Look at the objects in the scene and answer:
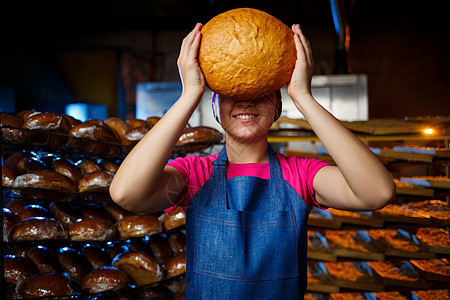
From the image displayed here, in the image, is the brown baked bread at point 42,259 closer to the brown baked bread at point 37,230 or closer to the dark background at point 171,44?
the brown baked bread at point 37,230

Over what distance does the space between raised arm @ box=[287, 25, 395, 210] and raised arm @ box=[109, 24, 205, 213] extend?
244 millimetres

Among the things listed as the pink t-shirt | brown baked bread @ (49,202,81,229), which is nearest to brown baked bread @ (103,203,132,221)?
brown baked bread @ (49,202,81,229)

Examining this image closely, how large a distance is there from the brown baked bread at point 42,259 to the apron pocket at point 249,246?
98 cm

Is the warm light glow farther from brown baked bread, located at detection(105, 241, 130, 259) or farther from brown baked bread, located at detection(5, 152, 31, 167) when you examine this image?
brown baked bread, located at detection(5, 152, 31, 167)

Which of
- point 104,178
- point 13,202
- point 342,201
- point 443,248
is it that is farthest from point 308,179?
point 13,202

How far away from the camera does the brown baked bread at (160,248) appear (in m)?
1.81

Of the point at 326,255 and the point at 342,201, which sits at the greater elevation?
the point at 342,201

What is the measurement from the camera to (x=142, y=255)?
168 cm

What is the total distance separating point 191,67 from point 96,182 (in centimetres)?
94

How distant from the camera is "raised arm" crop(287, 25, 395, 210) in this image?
0.82 m

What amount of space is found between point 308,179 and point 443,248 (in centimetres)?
124

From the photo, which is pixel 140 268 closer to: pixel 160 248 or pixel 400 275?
pixel 160 248

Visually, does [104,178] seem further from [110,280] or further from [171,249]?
[171,249]

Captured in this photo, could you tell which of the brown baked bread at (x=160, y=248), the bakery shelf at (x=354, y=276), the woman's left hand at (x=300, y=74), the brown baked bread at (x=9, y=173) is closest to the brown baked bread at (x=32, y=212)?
the brown baked bread at (x=9, y=173)
